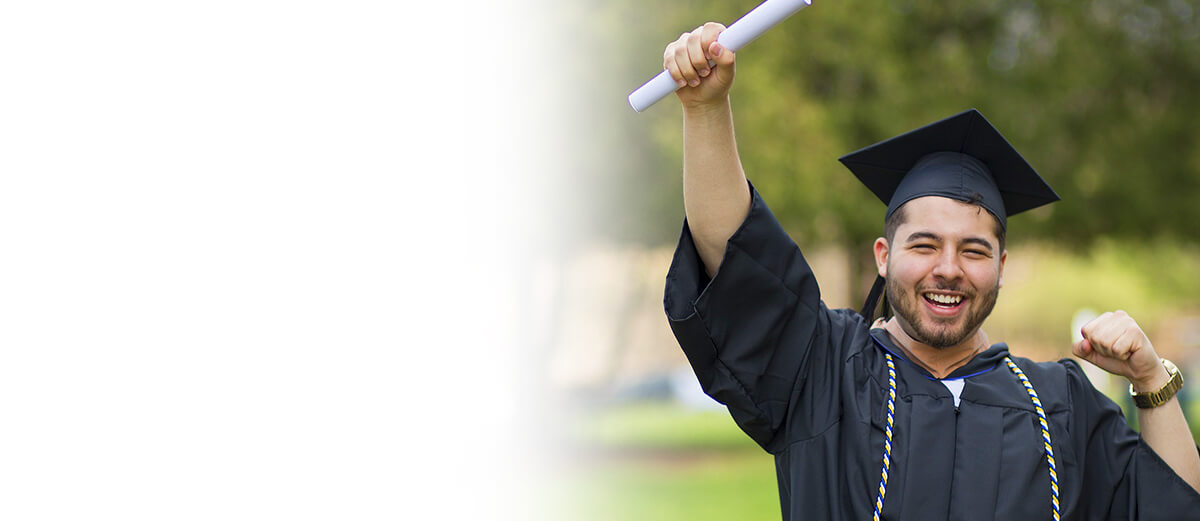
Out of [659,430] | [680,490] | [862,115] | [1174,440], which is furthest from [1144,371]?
[659,430]

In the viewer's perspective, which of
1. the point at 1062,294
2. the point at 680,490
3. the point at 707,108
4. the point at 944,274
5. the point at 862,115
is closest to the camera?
the point at 707,108

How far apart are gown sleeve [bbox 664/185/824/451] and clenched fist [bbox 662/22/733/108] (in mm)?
249

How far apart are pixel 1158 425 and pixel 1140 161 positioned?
10608mm

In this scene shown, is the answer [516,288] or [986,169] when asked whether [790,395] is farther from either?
[516,288]

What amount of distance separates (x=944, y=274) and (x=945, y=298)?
7 cm

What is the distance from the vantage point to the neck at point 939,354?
2.48 m

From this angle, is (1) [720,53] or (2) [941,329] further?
(2) [941,329]

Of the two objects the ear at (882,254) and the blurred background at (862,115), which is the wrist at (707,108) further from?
the blurred background at (862,115)

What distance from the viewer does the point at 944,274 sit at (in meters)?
2.33

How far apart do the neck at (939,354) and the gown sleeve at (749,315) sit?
272 mm

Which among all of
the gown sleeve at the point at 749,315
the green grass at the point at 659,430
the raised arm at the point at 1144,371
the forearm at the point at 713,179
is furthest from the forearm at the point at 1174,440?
the green grass at the point at 659,430

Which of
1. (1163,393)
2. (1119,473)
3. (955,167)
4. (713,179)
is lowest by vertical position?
(1119,473)

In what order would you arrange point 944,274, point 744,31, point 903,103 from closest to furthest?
point 744,31
point 944,274
point 903,103

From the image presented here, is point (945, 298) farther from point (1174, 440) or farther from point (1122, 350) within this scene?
point (1174, 440)
